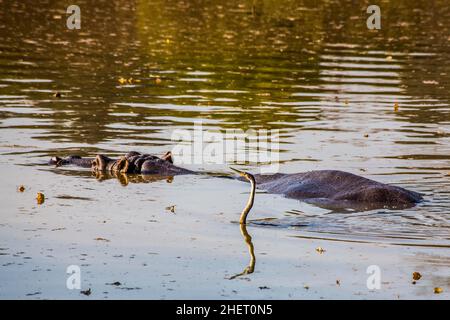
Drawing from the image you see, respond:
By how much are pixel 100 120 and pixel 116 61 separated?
9.63 m

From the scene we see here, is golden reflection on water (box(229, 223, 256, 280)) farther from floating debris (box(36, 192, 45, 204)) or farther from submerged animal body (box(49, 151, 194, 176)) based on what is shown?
submerged animal body (box(49, 151, 194, 176))

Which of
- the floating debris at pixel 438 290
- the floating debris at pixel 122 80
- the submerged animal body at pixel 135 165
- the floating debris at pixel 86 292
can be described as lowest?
the floating debris at pixel 438 290

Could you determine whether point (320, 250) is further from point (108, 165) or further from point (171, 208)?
point (108, 165)

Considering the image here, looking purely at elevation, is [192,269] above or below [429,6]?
below

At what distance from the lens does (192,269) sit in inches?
456

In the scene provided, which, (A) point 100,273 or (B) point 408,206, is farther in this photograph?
(B) point 408,206

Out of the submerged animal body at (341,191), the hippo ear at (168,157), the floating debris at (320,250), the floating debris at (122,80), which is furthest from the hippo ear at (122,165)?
the floating debris at (122,80)

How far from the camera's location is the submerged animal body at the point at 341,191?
47.0ft

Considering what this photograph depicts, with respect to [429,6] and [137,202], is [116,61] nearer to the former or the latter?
[137,202]

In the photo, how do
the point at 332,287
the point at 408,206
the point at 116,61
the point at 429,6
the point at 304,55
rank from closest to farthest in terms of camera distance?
the point at 332,287 < the point at 408,206 < the point at 116,61 < the point at 304,55 < the point at 429,6

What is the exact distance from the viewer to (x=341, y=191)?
14664 millimetres

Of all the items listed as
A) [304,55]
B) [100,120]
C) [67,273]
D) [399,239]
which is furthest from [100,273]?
[304,55]

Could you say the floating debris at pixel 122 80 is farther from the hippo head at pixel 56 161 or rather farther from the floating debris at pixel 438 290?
the floating debris at pixel 438 290

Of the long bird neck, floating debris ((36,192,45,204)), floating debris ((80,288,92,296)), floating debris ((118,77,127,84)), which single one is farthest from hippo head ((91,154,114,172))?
floating debris ((118,77,127,84))
